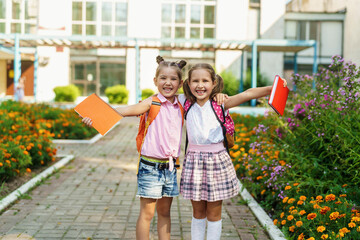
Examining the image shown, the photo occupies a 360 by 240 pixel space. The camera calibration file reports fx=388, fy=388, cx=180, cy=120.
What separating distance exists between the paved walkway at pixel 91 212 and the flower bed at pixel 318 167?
0.42 meters

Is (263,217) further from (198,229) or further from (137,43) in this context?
(137,43)

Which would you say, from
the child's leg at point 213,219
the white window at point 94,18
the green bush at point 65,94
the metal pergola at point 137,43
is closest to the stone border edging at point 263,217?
the child's leg at point 213,219

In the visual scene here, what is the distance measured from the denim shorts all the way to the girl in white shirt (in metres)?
0.10

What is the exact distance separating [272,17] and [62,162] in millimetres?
26492

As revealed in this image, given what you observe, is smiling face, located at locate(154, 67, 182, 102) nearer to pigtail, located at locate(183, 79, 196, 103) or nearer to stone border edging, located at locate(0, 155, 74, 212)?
pigtail, located at locate(183, 79, 196, 103)

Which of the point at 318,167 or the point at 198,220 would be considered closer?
the point at 198,220

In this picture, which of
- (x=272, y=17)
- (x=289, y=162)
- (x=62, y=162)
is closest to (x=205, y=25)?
(x=272, y=17)

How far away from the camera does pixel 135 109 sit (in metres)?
3.03

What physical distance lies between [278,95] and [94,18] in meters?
28.6

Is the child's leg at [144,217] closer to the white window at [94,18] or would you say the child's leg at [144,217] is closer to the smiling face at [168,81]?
the smiling face at [168,81]

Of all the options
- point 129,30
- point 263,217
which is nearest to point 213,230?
point 263,217

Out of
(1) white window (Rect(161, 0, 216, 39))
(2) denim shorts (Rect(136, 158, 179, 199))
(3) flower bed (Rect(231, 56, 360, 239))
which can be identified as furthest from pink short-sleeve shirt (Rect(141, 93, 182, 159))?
(1) white window (Rect(161, 0, 216, 39))

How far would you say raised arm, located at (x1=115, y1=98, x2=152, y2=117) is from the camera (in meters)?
2.99

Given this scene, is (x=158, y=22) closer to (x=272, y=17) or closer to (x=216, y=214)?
(x=272, y=17)
